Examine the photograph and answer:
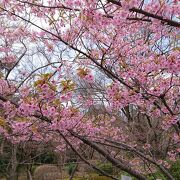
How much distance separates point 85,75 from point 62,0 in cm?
77

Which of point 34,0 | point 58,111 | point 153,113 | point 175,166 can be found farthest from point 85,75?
point 175,166

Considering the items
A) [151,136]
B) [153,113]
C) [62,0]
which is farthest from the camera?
[151,136]

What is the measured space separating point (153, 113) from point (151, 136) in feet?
16.3

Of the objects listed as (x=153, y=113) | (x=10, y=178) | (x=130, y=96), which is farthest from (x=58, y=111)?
(x=10, y=178)

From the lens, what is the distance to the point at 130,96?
11.7 feet

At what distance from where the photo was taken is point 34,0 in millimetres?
3338

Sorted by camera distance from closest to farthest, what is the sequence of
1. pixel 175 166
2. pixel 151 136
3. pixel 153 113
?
1. pixel 153 113
2. pixel 151 136
3. pixel 175 166

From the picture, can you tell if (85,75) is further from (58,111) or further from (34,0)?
(34,0)

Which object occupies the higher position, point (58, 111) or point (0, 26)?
point (0, 26)

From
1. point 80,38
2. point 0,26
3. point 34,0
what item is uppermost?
point 0,26

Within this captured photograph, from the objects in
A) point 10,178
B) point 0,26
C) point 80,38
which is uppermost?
point 0,26

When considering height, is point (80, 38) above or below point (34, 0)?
below

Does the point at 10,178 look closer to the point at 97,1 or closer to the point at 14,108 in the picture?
the point at 14,108

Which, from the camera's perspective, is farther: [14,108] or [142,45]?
[142,45]
